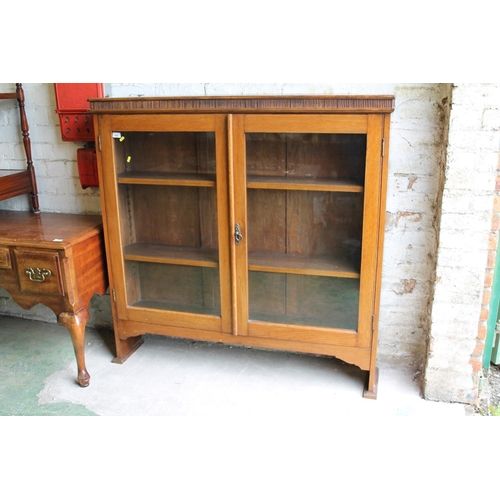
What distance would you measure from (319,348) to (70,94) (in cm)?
182

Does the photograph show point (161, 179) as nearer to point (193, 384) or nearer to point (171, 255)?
point (171, 255)

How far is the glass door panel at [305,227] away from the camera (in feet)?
7.06

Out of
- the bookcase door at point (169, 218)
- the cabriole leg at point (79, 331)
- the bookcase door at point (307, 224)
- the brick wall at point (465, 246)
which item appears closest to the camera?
the brick wall at point (465, 246)

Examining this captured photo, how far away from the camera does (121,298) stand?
2.55 meters

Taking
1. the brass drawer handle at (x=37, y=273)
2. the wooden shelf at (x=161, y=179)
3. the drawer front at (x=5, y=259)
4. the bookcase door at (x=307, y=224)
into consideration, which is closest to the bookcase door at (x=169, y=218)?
the wooden shelf at (x=161, y=179)

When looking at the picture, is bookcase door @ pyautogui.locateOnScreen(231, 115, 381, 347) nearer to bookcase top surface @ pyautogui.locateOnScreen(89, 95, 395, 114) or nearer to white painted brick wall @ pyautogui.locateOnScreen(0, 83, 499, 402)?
bookcase top surface @ pyautogui.locateOnScreen(89, 95, 395, 114)

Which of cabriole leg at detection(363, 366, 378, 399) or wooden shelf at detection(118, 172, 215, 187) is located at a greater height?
wooden shelf at detection(118, 172, 215, 187)

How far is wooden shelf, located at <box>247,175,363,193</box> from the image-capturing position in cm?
216

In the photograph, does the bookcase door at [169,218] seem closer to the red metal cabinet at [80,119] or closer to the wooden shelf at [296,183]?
the wooden shelf at [296,183]

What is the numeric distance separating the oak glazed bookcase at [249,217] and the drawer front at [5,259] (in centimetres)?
46

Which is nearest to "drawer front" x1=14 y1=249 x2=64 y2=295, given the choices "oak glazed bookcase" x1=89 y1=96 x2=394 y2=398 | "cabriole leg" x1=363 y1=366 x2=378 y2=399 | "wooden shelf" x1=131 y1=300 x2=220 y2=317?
"oak glazed bookcase" x1=89 y1=96 x2=394 y2=398

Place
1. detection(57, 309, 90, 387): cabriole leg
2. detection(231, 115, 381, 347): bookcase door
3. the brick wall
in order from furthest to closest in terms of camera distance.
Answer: detection(57, 309, 90, 387): cabriole leg
detection(231, 115, 381, 347): bookcase door
the brick wall

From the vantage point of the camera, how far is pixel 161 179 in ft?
7.83

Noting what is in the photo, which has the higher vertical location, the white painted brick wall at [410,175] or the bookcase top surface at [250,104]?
the bookcase top surface at [250,104]
